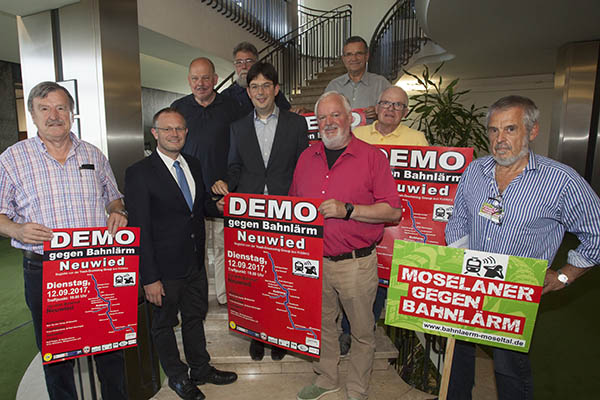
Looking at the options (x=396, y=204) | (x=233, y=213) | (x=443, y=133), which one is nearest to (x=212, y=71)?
(x=233, y=213)

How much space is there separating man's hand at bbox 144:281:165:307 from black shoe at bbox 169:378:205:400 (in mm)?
578

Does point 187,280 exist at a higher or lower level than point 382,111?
lower

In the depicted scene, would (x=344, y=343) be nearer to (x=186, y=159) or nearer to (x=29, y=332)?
(x=186, y=159)

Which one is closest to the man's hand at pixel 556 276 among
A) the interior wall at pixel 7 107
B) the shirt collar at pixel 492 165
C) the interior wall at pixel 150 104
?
the shirt collar at pixel 492 165

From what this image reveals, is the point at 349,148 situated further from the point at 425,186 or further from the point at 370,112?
the point at 370,112

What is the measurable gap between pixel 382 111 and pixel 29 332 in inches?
169

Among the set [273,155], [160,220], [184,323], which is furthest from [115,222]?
[273,155]

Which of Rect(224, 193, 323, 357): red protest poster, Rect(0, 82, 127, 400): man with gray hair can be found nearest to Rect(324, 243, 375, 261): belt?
Rect(224, 193, 323, 357): red protest poster

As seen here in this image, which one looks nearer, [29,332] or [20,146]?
[20,146]

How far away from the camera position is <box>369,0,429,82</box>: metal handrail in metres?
→ 8.53

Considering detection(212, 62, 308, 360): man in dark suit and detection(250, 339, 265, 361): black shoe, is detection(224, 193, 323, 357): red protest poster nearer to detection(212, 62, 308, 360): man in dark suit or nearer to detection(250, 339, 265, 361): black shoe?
detection(212, 62, 308, 360): man in dark suit

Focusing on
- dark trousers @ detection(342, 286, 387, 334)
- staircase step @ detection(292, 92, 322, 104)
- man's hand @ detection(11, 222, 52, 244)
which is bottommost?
dark trousers @ detection(342, 286, 387, 334)

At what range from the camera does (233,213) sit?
2.17 metres

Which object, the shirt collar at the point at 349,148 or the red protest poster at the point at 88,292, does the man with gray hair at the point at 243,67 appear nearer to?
the shirt collar at the point at 349,148
